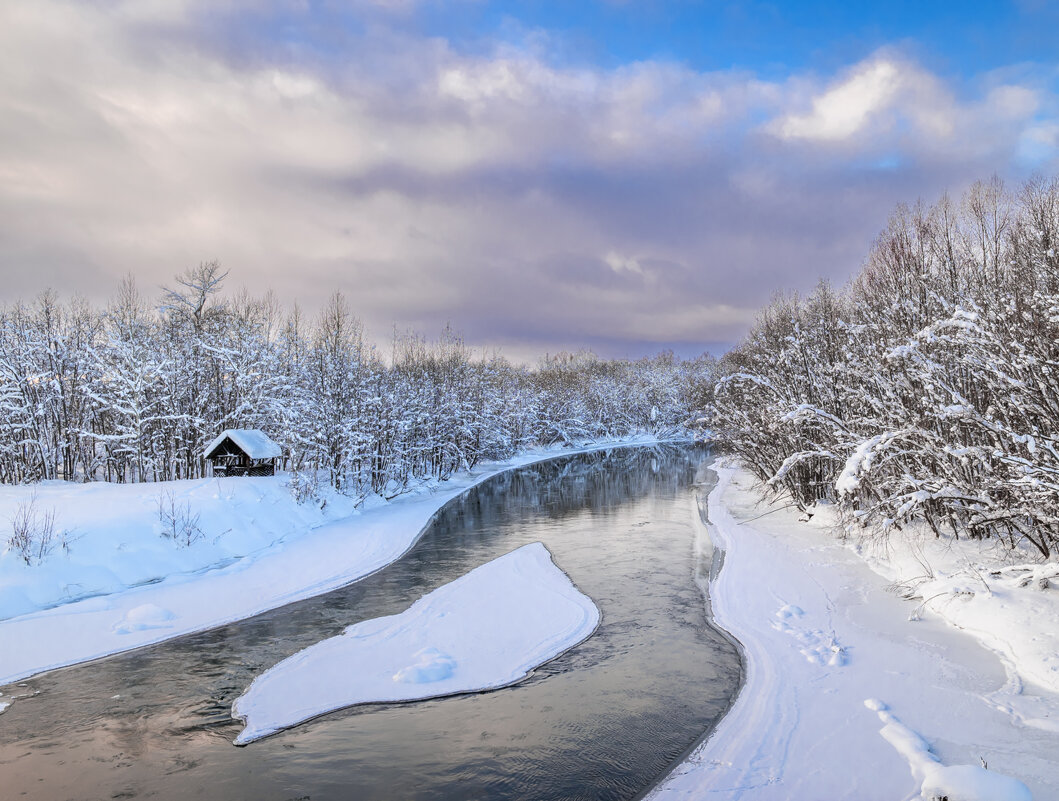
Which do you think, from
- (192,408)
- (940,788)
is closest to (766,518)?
(940,788)

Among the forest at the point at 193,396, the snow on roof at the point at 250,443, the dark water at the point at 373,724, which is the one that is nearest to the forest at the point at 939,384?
the dark water at the point at 373,724

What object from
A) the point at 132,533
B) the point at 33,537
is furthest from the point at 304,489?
the point at 33,537

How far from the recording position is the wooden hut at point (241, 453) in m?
28.1

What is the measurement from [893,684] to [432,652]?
8.23 m

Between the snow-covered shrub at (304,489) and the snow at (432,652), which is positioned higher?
the snow-covered shrub at (304,489)

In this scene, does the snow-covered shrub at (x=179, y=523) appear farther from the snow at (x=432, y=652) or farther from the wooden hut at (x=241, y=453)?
the snow at (x=432, y=652)

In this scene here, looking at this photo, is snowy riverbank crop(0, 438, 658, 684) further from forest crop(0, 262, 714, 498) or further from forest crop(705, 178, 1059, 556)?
forest crop(705, 178, 1059, 556)

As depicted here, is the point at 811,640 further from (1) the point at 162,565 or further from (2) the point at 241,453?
(2) the point at 241,453

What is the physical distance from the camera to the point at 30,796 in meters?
7.45

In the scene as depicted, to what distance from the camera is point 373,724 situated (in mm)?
9234

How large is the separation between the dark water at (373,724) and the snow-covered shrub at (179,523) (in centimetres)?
646

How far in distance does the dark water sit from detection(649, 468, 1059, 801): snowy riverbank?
2.84ft

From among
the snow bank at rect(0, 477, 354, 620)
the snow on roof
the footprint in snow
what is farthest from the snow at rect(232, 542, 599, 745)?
the snow on roof

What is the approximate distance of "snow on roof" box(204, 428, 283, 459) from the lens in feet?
91.8
